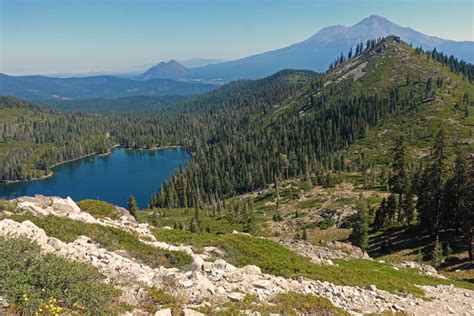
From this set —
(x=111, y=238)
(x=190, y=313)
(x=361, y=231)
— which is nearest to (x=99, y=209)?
(x=111, y=238)

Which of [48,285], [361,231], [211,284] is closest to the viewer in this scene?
[48,285]

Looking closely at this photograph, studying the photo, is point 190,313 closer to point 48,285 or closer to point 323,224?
point 48,285

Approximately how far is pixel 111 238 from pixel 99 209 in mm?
15085

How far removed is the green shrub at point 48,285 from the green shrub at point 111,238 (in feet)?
23.3

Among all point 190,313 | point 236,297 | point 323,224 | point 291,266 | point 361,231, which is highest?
point 190,313

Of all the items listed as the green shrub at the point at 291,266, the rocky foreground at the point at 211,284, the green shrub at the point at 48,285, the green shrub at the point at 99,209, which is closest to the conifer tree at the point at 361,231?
the green shrub at the point at 291,266

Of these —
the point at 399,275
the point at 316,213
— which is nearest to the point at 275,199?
the point at 316,213

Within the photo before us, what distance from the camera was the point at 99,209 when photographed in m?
39.8

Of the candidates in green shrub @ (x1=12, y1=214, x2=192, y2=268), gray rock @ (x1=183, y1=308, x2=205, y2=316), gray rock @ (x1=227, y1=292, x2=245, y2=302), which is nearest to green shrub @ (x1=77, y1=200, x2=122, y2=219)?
green shrub @ (x1=12, y1=214, x2=192, y2=268)

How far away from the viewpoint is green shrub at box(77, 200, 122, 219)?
3901 cm

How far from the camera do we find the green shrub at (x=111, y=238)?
23.7 meters

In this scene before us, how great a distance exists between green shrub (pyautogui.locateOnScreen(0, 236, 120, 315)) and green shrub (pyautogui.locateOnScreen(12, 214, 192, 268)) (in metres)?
7.09

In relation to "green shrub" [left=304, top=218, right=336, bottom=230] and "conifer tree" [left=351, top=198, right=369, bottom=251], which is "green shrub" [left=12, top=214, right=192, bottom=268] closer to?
"conifer tree" [left=351, top=198, right=369, bottom=251]

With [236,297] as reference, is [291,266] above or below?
below
